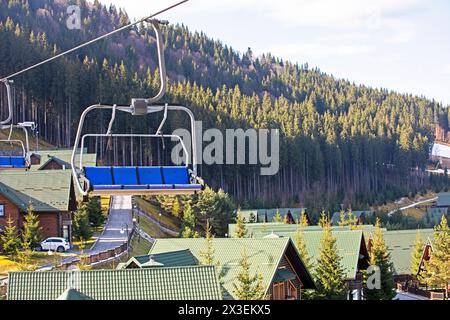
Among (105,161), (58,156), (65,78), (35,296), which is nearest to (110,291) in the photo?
(35,296)

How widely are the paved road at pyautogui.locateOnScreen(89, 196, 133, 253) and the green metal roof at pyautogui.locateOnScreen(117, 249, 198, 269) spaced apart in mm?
11514

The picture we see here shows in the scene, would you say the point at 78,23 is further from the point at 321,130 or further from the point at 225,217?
the point at 225,217

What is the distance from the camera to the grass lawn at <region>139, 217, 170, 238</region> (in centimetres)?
3494

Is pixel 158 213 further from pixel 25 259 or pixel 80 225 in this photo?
pixel 25 259

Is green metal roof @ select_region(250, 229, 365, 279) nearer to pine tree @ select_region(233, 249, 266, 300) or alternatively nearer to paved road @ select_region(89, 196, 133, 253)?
pine tree @ select_region(233, 249, 266, 300)

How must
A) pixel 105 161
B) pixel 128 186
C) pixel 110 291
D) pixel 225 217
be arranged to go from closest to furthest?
1. pixel 128 186
2. pixel 110 291
3. pixel 225 217
4. pixel 105 161

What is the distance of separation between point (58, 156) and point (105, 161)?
60.5 feet

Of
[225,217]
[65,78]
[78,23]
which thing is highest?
[78,23]

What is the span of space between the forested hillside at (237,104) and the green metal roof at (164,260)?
134 ft

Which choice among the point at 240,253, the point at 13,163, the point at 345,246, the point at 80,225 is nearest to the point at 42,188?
the point at 80,225

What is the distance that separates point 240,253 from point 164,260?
202cm

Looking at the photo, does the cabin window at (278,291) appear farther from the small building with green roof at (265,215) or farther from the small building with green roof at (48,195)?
the small building with green roof at (265,215)

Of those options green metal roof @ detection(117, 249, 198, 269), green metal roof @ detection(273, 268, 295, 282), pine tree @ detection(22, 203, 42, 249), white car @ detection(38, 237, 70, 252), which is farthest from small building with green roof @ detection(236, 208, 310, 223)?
green metal roof @ detection(117, 249, 198, 269)

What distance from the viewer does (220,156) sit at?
64.1 m
